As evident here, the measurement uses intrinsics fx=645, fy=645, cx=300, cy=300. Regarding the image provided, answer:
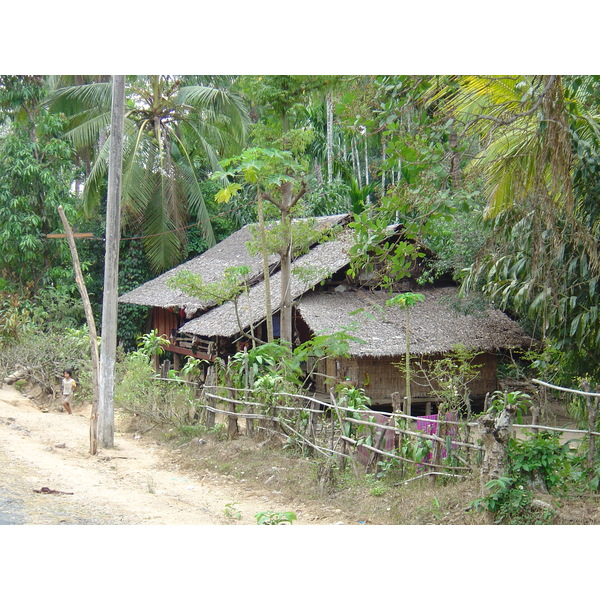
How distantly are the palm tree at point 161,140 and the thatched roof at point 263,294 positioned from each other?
7.59 feet

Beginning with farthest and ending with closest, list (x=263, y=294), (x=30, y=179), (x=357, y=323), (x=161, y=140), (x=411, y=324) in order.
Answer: (x=30, y=179) < (x=161, y=140) < (x=263, y=294) < (x=411, y=324) < (x=357, y=323)

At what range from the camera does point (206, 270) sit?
10.6 metres

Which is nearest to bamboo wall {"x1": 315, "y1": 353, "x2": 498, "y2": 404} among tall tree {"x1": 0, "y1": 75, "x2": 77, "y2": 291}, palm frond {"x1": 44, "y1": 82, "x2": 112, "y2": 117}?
palm frond {"x1": 44, "y1": 82, "x2": 112, "y2": 117}

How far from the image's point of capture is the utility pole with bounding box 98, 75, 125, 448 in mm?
6113

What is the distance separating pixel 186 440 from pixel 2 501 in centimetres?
237

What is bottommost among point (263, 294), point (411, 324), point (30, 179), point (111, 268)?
point (411, 324)

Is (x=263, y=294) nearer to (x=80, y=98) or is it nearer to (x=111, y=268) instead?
(x=111, y=268)

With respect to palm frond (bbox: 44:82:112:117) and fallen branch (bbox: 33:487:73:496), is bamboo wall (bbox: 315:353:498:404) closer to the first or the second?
fallen branch (bbox: 33:487:73:496)

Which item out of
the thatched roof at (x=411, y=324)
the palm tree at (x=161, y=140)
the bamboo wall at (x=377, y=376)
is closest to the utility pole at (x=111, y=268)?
the thatched roof at (x=411, y=324)

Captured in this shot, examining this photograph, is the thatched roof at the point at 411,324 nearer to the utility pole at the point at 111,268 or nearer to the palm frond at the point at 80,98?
the utility pole at the point at 111,268

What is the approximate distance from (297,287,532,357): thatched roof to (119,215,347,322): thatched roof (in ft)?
3.81

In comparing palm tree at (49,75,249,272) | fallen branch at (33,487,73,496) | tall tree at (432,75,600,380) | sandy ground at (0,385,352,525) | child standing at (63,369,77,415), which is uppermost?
palm tree at (49,75,249,272)

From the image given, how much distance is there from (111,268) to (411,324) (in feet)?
13.1

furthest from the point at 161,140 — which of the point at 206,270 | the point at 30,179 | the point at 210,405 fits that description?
the point at 210,405
